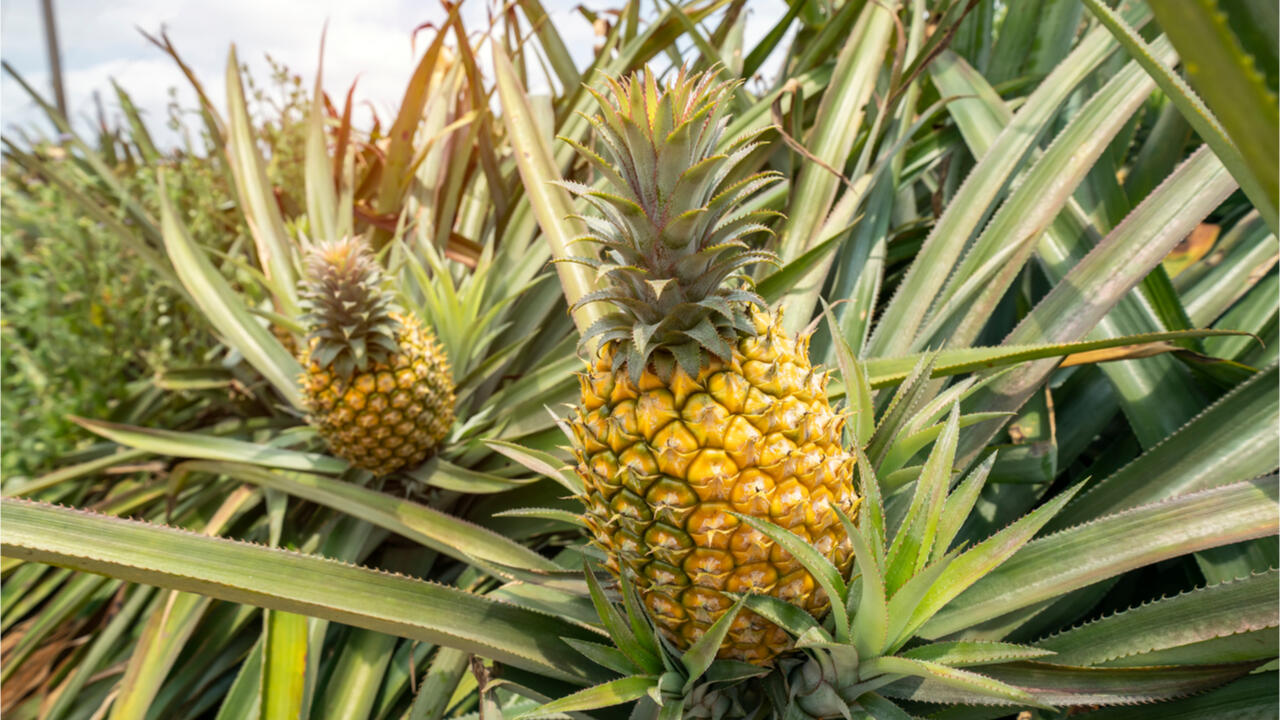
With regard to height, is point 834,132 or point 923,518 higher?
point 834,132

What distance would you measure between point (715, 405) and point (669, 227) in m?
0.23

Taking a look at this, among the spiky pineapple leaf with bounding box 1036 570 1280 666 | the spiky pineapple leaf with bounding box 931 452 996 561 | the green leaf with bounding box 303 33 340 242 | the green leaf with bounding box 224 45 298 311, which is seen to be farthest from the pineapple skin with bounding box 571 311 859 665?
the green leaf with bounding box 303 33 340 242

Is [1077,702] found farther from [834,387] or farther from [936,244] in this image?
[936,244]

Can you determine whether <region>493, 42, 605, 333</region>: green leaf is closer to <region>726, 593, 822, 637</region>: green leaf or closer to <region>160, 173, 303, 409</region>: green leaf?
<region>726, 593, 822, 637</region>: green leaf

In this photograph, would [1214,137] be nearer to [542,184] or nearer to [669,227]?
[669,227]

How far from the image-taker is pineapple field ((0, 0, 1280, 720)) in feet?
2.61

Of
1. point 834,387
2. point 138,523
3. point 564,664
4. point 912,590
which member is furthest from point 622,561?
point 138,523

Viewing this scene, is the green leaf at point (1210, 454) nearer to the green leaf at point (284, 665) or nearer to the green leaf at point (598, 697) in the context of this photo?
the green leaf at point (598, 697)

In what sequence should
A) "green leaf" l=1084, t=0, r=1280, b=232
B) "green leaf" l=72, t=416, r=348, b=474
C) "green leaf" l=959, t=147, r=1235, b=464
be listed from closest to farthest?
"green leaf" l=1084, t=0, r=1280, b=232, "green leaf" l=959, t=147, r=1235, b=464, "green leaf" l=72, t=416, r=348, b=474

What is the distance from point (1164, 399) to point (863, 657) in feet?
2.97

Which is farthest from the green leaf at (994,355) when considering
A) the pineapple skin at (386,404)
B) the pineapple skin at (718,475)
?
the pineapple skin at (386,404)

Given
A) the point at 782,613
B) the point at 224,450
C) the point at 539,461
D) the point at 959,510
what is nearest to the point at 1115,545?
the point at 959,510

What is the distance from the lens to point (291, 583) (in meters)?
0.91

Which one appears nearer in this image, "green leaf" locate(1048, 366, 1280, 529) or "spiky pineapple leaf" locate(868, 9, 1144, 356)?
"green leaf" locate(1048, 366, 1280, 529)
